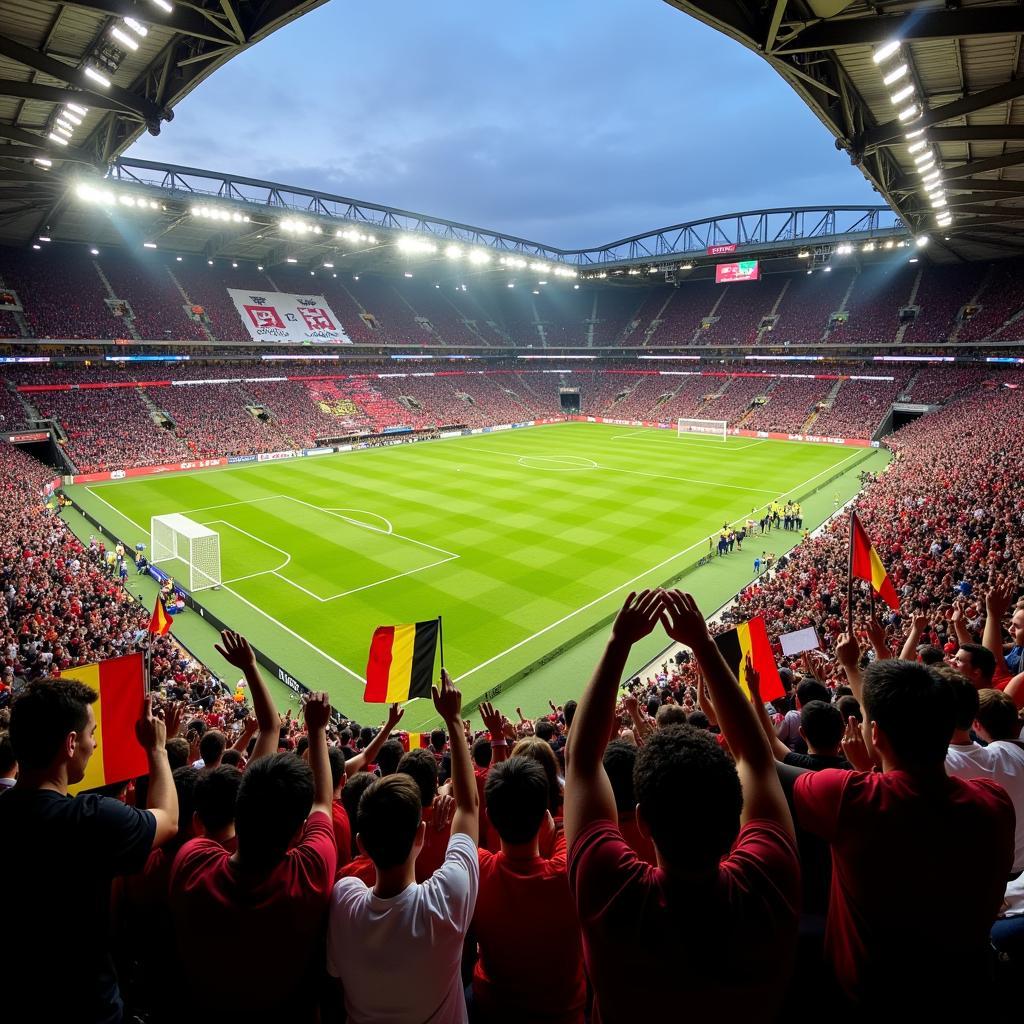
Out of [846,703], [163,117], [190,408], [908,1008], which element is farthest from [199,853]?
[190,408]

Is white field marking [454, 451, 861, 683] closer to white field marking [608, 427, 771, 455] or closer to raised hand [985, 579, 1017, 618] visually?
raised hand [985, 579, 1017, 618]

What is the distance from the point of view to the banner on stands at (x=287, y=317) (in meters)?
61.8

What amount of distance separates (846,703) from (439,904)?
543 centimetres

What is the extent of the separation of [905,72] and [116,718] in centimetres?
2044

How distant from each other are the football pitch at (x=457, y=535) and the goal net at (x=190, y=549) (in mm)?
738

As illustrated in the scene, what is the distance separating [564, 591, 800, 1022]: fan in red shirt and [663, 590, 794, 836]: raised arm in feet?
0.05

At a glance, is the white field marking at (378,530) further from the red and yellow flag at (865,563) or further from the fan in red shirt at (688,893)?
the fan in red shirt at (688,893)

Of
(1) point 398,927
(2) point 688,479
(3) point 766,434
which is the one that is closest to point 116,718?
(1) point 398,927

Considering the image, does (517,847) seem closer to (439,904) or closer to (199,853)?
(439,904)

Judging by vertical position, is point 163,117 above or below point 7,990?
above

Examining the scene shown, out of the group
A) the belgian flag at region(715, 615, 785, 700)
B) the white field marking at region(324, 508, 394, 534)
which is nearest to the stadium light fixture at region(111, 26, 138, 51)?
the belgian flag at region(715, 615, 785, 700)

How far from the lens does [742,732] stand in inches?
91.4

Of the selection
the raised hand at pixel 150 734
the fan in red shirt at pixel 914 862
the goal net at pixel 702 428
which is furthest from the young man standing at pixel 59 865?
the goal net at pixel 702 428

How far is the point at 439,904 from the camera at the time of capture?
2516 millimetres
